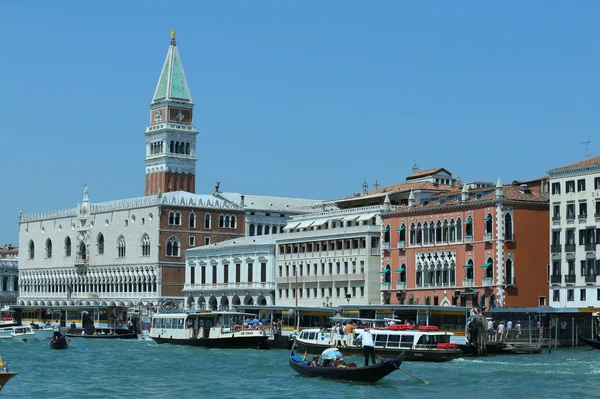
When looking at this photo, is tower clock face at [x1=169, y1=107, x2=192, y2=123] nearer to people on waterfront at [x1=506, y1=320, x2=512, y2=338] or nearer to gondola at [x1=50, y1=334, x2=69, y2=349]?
gondola at [x1=50, y1=334, x2=69, y2=349]

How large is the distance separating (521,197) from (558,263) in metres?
4.51

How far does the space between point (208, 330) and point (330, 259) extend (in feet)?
65.7

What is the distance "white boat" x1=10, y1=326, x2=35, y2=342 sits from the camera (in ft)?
269

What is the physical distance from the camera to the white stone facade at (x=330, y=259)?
281 ft

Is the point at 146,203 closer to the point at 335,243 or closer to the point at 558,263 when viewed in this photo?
the point at 335,243

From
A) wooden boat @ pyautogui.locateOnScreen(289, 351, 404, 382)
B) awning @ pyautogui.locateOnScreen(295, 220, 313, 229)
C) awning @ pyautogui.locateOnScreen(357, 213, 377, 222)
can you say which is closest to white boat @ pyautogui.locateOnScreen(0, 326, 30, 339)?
awning @ pyautogui.locateOnScreen(295, 220, 313, 229)

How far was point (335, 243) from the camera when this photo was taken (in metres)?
89.2

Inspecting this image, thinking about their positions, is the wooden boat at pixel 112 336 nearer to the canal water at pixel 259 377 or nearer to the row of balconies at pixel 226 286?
the row of balconies at pixel 226 286

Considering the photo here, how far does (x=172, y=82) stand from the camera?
13738 cm

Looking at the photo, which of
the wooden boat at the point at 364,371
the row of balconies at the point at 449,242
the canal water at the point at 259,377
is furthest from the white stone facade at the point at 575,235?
the wooden boat at the point at 364,371

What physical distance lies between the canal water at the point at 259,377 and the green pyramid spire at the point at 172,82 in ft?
238

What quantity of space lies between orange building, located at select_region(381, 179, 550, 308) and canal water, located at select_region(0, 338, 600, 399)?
9.55 metres

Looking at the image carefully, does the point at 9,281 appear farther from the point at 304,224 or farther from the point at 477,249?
the point at 477,249

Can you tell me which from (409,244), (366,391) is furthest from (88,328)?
(366,391)
